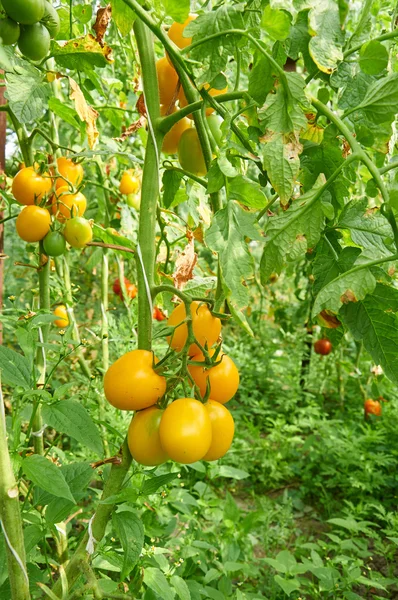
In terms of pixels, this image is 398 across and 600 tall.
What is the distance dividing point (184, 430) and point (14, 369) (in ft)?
0.91

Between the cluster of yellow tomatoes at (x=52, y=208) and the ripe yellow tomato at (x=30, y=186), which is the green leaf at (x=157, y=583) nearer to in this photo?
the cluster of yellow tomatoes at (x=52, y=208)

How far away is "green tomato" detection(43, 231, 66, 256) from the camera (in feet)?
3.73

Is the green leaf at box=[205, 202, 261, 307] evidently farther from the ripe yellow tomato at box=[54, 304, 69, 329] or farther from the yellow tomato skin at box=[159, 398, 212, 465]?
the ripe yellow tomato at box=[54, 304, 69, 329]

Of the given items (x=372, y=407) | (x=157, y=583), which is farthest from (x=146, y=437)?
(x=372, y=407)

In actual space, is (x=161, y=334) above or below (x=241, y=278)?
below

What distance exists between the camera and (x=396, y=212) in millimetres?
550

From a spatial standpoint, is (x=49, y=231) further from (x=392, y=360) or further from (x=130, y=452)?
(x=392, y=360)

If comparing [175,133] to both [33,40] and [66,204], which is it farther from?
[66,204]

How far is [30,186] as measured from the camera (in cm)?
113

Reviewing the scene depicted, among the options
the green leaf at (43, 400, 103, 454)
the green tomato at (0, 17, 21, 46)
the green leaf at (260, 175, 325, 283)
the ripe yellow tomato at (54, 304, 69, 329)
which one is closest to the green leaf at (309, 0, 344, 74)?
the green leaf at (260, 175, 325, 283)

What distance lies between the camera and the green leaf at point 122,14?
67 centimetres

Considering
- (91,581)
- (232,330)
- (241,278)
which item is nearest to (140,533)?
(91,581)

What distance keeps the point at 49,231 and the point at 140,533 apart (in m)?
0.70

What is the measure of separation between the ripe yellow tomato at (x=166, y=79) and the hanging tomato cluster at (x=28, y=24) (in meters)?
0.15
